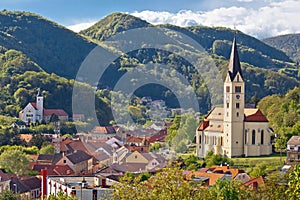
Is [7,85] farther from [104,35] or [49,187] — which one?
[104,35]

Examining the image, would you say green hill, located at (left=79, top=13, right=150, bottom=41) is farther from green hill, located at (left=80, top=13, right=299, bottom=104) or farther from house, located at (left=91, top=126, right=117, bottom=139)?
house, located at (left=91, top=126, right=117, bottom=139)

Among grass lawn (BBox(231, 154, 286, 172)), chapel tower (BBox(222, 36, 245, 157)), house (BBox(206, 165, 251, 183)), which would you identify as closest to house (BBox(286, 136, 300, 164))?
grass lawn (BBox(231, 154, 286, 172))

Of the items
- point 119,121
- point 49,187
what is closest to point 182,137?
point 49,187

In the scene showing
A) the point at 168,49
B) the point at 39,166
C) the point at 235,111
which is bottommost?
the point at 39,166

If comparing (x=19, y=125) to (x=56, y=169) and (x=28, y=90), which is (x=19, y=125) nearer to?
(x=28, y=90)

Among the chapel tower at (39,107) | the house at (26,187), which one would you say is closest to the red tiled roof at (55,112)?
the chapel tower at (39,107)

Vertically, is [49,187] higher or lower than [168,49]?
lower
